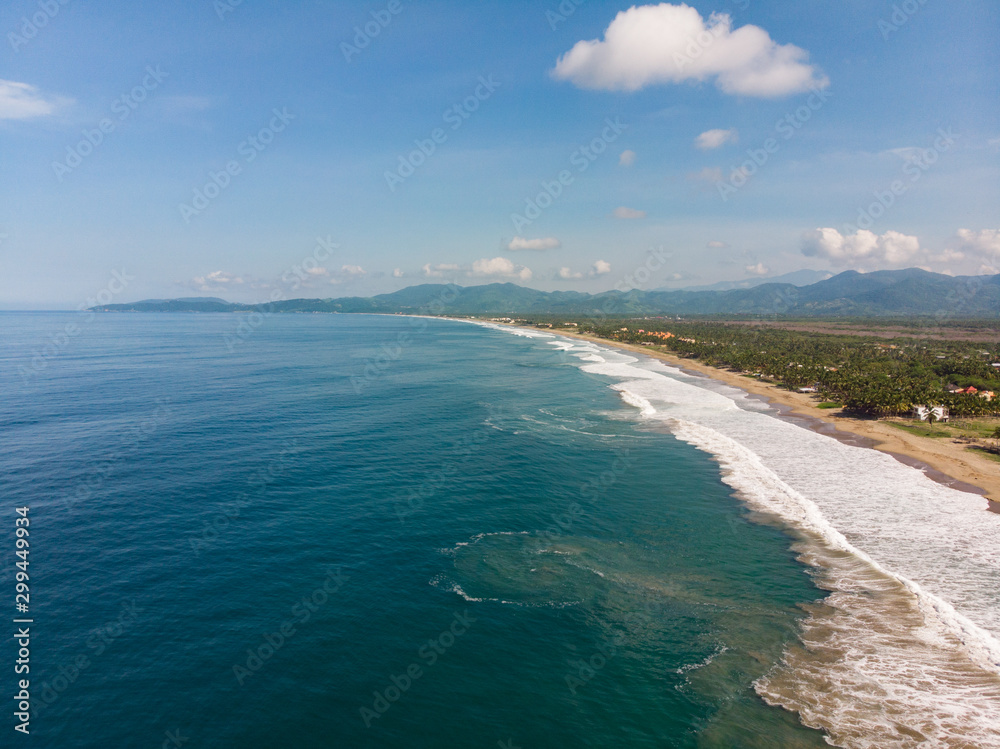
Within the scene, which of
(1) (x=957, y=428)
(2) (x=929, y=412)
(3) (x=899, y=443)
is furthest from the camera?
(2) (x=929, y=412)

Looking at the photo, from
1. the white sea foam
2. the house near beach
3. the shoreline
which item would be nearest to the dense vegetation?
the house near beach

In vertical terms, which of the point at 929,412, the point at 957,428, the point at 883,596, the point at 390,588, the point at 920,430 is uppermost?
the point at 929,412

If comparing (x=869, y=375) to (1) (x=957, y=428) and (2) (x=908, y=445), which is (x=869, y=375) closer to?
(1) (x=957, y=428)

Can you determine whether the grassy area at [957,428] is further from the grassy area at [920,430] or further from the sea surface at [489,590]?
the sea surface at [489,590]

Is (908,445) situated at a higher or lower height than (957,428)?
lower

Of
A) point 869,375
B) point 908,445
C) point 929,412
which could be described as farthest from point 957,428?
point 869,375

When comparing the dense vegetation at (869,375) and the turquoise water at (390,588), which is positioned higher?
the dense vegetation at (869,375)

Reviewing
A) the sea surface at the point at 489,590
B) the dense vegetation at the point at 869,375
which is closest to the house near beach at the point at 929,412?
the dense vegetation at the point at 869,375
